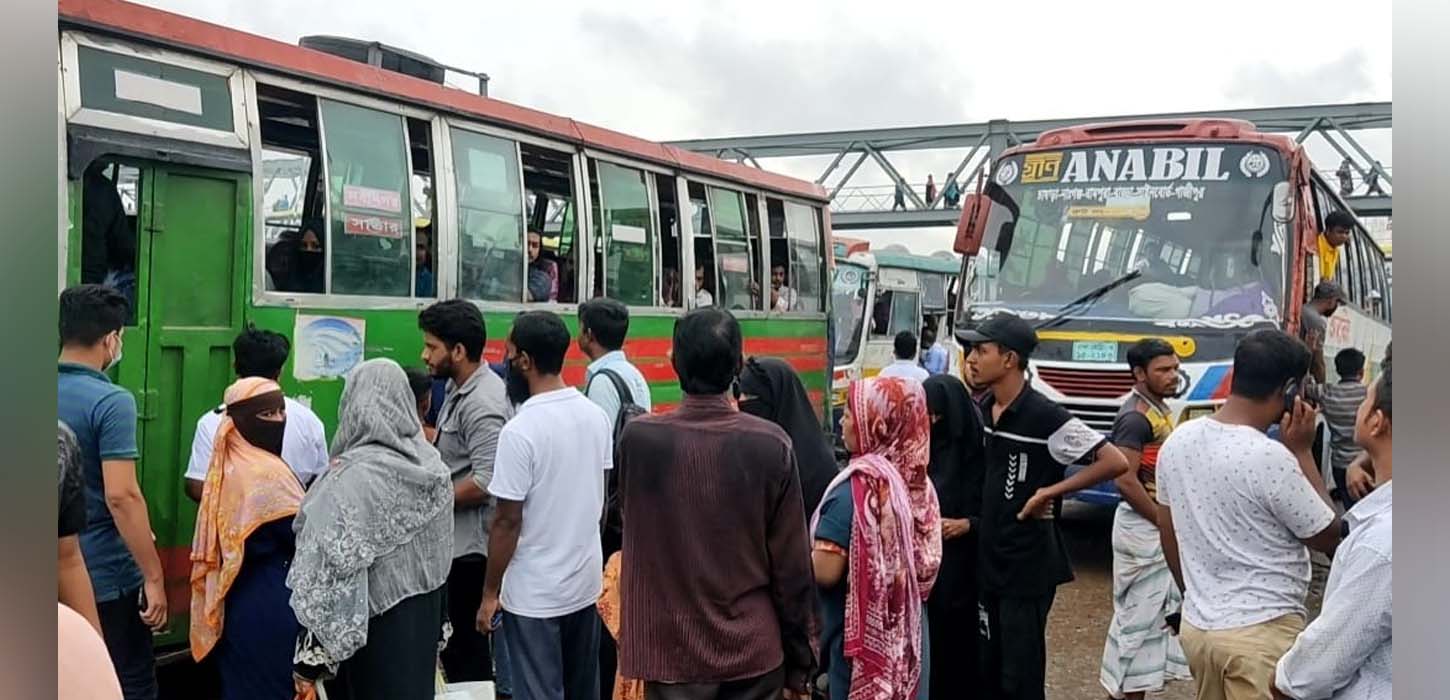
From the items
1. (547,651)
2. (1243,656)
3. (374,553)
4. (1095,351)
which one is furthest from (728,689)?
(1095,351)

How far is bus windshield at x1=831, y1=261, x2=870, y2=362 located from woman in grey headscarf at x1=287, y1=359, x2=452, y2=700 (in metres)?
11.1

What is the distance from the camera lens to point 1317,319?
7547mm

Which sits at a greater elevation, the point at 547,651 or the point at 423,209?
the point at 423,209

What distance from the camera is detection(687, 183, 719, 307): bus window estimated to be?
843 centimetres

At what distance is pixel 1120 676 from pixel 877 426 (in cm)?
226

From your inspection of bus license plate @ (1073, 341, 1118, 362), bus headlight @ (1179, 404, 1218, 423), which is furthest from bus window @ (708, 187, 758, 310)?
bus headlight @ (1179, 404, 1218, 423)

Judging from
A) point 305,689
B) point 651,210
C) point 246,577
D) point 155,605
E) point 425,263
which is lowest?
point 305,689

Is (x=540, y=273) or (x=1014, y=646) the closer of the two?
(x=1014, y=646)

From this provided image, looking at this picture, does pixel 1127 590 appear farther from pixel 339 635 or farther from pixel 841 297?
pixel 841 297

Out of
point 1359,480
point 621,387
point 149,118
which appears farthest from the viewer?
point 149,118

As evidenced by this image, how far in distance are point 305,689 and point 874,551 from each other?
162 centimetres

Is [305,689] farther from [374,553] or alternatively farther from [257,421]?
[257,421]

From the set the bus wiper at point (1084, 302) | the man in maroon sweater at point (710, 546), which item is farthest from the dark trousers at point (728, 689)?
the bus wiper at point (1084, 302)
